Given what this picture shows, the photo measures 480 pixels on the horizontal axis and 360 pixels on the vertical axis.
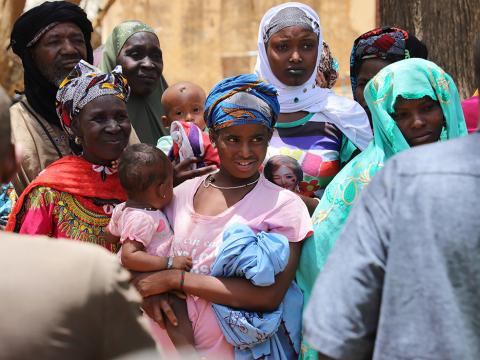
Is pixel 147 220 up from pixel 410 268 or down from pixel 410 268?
down

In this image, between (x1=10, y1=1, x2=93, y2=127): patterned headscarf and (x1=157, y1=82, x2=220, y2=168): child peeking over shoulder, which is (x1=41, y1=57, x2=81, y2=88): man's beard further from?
(x1=157, y1=82, x2=220, y2=168): child peeking over shoulder

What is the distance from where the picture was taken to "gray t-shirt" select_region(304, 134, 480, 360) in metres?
2.27

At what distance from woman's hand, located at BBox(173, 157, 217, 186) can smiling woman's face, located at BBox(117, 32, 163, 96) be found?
1113mm

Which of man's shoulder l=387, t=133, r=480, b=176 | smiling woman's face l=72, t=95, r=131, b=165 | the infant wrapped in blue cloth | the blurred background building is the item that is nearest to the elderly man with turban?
smiling woman's face l=72, t=95, r=131, b=165

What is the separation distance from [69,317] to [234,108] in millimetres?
1927

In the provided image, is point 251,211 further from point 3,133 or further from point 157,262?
point 3,133

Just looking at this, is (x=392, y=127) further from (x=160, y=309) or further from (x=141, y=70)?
(x=141, y=70)

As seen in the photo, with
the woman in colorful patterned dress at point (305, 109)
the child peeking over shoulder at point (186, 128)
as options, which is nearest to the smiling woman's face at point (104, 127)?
the child peeking over shoulder at point (186, 128)

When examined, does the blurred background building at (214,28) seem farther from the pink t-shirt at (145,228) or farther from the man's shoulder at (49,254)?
the man's shoulder at (49,254)

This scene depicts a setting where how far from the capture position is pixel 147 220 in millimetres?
3859

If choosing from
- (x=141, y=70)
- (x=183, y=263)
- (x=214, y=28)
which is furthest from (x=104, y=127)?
(x=214, y=28)

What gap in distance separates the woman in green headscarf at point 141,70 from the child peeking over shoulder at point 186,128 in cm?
37

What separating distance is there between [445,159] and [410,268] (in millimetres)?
279

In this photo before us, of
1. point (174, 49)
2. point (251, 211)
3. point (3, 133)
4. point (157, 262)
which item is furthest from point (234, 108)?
point (174, 49)
